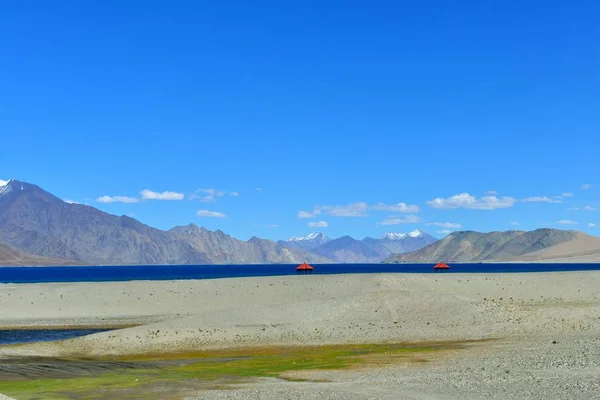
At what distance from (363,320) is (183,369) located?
735 inches

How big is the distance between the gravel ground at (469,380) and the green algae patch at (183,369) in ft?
7.24

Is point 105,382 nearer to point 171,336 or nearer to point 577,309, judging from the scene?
point 171,336

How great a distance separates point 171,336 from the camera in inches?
1810

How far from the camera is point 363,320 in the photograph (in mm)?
50688

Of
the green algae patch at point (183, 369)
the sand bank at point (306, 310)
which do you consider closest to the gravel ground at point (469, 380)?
the green algae patch at point (183, 369)

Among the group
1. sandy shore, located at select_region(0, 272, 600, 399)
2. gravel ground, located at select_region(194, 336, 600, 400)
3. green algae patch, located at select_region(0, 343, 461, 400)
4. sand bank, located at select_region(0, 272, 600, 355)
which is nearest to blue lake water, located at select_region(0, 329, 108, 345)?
sandy shore, located at select_region(0, 272, 600, 399)

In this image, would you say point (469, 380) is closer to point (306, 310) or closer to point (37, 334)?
point (306, 310)

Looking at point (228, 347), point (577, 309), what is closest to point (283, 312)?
point (228, 347)

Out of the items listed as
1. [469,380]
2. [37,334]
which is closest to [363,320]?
[469,380]

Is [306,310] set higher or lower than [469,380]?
higher

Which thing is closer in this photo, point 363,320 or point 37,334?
point 363,320

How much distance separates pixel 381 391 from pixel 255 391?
15.4ft

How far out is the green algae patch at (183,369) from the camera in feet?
93.5

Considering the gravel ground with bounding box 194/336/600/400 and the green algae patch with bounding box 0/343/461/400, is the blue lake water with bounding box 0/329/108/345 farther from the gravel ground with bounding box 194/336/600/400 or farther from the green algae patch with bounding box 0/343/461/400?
the gravel ground with bounding box 194/336/600/400
